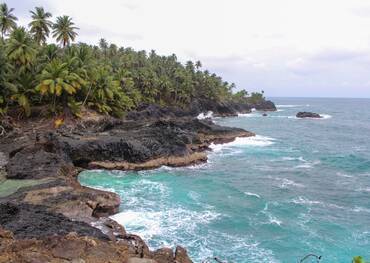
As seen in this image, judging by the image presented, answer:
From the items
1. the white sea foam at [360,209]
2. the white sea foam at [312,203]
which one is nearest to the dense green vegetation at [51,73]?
the white sea foam at [312,203]

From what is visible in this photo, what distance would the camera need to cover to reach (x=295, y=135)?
72.9 m

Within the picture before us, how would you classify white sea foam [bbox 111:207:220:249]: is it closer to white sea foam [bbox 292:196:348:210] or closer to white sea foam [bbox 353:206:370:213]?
white sea foam [bbox 292:196:348:210]

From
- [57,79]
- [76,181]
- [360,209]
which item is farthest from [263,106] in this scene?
[76,181]

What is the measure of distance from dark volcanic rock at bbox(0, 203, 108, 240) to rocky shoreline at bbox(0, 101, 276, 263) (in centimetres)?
4

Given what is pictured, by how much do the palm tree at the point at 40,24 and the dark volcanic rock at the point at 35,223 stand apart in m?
42.0

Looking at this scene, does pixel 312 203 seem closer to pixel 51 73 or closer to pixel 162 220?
pixel 162 220

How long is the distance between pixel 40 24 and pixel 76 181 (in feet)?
108

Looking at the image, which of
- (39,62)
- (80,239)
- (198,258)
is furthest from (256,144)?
(80,239)

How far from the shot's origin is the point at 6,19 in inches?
2062

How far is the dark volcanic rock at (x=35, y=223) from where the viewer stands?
18.0 metres

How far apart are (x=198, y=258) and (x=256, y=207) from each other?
10115 millimetres

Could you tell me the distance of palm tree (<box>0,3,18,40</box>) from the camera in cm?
5184

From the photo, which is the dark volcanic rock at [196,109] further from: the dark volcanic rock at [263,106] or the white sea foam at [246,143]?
the white sea foam at [246,143]

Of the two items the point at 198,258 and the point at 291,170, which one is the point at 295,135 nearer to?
the point at 291,170
